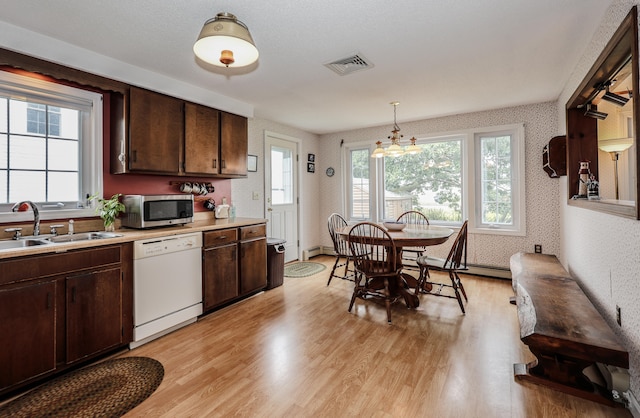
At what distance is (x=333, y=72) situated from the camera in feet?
9.32

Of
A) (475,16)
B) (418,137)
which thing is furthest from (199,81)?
(418,137)

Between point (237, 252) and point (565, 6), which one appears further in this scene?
point (237, 252)

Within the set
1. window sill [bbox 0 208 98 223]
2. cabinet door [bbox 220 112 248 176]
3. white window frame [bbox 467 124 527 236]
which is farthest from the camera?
white window frame [bbox 467 124 527 236]

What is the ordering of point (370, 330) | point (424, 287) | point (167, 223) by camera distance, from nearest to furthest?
point (370, 330) < point (167, 223) < point (424, 287)

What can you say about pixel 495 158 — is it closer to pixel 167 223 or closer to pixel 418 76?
pixel 418 76

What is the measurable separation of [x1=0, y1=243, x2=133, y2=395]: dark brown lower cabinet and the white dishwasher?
69mm

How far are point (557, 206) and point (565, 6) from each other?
2718mm

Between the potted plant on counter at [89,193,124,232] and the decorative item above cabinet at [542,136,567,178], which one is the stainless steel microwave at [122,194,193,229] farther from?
the decorative item above cabinet at [542,136,567,178]

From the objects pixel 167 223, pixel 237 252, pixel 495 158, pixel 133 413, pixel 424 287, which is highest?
Answer: pixel 495 158

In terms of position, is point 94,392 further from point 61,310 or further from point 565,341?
point 565,341

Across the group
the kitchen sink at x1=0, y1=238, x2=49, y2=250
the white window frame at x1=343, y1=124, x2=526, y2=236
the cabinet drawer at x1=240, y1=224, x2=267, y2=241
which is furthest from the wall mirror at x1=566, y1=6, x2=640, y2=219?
the kitchen sink at x1=0, y1=238, x2=49, y2=250

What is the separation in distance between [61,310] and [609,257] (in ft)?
11.8

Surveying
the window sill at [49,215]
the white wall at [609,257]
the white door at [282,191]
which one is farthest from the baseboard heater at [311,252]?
the white wall at [609,257]

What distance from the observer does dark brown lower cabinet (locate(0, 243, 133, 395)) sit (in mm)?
1764
